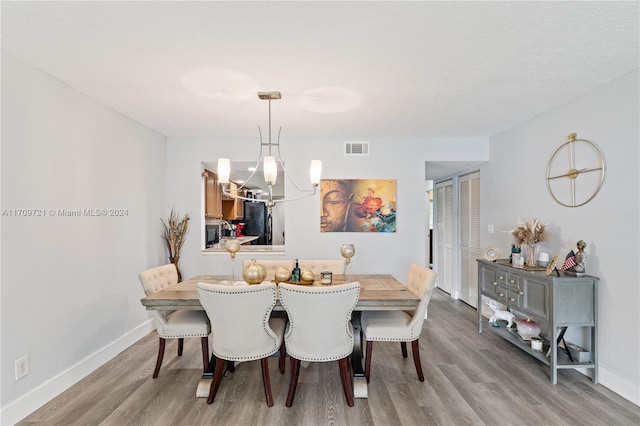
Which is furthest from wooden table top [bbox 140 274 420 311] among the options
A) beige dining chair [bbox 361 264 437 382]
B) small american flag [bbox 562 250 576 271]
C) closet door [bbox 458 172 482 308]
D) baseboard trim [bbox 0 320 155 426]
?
closet door [bbox 458 172 482 308]

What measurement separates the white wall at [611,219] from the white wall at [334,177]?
1431 millimetres

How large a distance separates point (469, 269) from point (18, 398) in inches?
206

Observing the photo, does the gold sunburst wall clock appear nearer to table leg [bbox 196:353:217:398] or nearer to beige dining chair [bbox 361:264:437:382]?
beige dining chair [bbox 361:264:437:382]

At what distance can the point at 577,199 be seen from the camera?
292cm

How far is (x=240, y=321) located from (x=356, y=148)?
9.65 ft

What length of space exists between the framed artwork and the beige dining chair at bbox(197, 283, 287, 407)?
226 centimetres

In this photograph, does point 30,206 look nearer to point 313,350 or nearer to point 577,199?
point 313,350

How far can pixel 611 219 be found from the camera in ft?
8.47

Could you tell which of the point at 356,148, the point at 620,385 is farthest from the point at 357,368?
the point at 356,148

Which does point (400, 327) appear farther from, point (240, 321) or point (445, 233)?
point (445, 233)

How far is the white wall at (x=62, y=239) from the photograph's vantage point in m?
2.18

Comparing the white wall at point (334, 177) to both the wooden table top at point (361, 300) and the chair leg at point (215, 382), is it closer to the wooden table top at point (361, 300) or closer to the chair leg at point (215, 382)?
the wooden table top at point (361, 300)

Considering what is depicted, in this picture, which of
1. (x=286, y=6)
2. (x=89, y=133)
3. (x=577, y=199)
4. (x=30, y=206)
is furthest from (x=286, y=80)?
(x=577, y=199)

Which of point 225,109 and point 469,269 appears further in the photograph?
point 469,269
